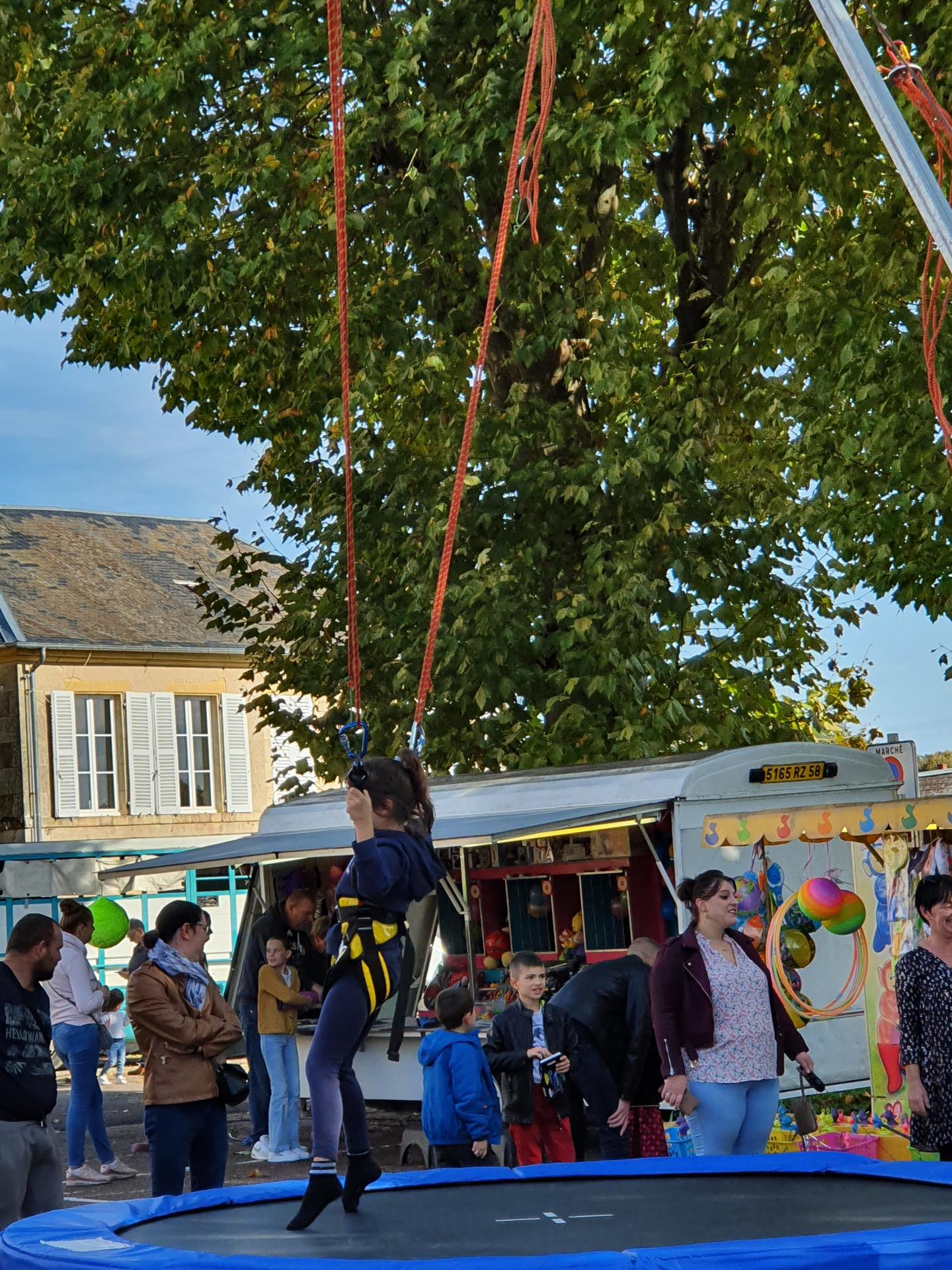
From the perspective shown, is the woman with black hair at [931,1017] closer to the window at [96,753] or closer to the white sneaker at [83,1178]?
the white sneaker at [83,1178]

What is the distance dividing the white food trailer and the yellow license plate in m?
0.01

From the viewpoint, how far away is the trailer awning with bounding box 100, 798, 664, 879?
1207cm

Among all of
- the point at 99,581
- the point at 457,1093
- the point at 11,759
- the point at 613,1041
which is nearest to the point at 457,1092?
the point at 457,1093

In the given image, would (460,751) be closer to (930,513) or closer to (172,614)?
(930,513)

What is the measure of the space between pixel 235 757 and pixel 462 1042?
85.4ft

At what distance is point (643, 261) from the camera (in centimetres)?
1856

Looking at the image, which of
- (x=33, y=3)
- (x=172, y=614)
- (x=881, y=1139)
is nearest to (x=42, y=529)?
(x=172, y=614)

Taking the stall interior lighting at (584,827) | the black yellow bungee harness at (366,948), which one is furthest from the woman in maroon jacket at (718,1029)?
the stall interior lighting at (584,827)

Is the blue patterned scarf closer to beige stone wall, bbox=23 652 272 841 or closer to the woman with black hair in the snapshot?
the woman with black hair

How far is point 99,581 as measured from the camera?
114 feet

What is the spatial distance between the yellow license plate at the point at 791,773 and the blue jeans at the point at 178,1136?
5.77m

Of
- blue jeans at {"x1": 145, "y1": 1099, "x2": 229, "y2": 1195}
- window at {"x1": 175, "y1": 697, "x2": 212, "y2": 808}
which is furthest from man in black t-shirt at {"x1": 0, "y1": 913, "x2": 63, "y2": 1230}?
window at {"x1": 175, "y1": 697, "x2": 212, "y2": 808}

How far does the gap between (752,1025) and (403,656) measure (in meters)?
8.57

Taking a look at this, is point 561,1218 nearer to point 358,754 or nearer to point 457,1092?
point 358,754
